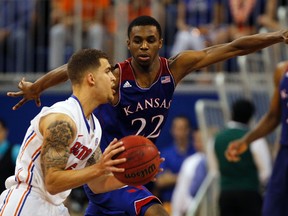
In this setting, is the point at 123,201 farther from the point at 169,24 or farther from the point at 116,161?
the point at 169,24

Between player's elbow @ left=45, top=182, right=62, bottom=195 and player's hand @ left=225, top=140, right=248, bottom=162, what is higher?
player's elbow @ left=45, top=182, right=62, bottom=195

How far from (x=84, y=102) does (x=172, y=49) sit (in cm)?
842

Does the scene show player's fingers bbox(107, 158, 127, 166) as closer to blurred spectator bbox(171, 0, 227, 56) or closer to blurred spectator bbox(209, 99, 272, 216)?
blurred spectator bbox(209, 99, 272, 216)

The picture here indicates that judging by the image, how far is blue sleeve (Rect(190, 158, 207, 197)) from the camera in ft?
45.5

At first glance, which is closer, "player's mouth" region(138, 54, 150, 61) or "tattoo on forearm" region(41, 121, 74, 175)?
"tattoo on forearm" region(41, 121, 74, 175)

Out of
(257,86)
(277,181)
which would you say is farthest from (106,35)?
(277,181)

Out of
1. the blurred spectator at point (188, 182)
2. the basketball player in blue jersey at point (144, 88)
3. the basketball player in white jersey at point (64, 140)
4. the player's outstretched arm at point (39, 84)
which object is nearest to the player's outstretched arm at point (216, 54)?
the basketball player in blue jersey at point (144, 88)

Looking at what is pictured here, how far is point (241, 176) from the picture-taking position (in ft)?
41.0

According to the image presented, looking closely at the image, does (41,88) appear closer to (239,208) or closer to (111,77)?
(111,77)

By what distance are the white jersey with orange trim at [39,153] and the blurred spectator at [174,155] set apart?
23.0ft

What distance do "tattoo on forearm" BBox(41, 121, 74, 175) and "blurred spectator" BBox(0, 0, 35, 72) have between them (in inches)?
361

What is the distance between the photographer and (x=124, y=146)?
7.05 m

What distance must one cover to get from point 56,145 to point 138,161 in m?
0.64

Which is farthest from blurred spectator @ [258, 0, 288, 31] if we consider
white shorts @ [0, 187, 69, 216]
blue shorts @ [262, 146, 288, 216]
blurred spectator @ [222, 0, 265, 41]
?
white shorts @ [0, 187, 69, 216]
